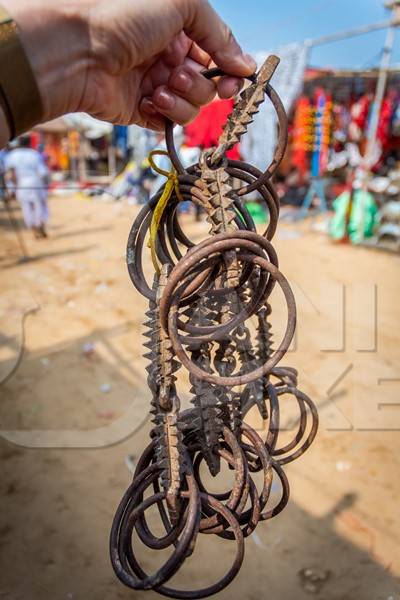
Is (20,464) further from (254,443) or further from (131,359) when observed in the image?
(254,443)

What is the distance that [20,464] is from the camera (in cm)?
260

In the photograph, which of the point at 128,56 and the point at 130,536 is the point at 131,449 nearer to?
the point at 130,536

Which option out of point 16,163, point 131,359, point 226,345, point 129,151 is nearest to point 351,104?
point 129,151

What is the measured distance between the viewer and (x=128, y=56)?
3.49ft

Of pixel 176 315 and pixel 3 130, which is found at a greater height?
pixel 3 130

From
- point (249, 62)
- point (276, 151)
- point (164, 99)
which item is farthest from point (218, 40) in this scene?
point (276, 151)

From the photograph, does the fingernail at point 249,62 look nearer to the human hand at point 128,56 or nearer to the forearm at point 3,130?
the human hand at point 128,56

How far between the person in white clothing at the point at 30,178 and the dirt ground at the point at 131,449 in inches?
94.1

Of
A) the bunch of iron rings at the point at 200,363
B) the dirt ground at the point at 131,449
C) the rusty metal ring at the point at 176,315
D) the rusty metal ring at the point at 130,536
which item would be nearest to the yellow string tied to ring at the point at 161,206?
the bunch of iron rings at the point at 200,363

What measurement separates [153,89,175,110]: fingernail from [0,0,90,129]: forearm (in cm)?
22

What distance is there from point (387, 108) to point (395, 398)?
6.60 metres

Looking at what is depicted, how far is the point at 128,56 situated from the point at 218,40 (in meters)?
0.22

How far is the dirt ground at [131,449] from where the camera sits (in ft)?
6.55

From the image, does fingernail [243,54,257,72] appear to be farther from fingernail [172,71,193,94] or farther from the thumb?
fingernail [172,71,193,94]
